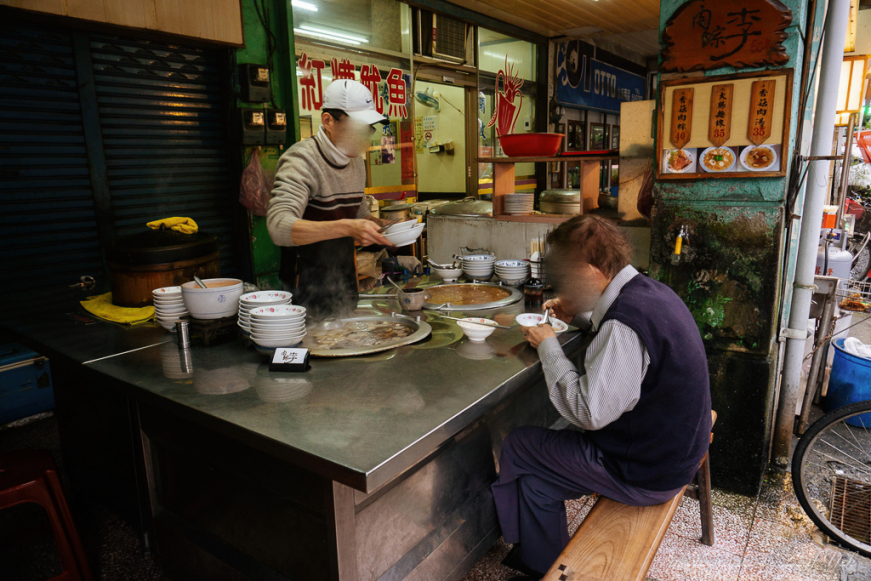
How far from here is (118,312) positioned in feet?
9.59

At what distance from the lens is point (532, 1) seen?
7.69m

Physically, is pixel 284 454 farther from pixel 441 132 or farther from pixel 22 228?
pixel 441 132

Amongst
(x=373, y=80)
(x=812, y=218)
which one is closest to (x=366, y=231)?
(x=812, y=218)

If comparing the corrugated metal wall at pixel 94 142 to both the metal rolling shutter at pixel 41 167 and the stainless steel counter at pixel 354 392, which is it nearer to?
the metal rolling shutter at pixel 41 167

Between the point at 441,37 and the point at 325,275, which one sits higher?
the point at 441,37

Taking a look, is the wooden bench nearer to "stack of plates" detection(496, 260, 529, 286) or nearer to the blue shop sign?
"stack of plates" detection(496, 260, 529, 286)

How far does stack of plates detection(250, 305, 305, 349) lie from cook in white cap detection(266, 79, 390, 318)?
1.85 ft

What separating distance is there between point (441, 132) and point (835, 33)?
21.6ft

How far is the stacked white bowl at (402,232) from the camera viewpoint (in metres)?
2.75

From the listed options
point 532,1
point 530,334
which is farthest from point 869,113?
point 530,334

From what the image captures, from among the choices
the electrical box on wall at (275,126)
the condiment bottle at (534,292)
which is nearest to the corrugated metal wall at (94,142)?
the electrical box on wall at (275,126)

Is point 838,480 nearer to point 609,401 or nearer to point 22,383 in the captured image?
point 609,401

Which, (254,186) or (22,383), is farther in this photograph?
(254,186)

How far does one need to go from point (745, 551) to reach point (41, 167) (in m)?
5.37
